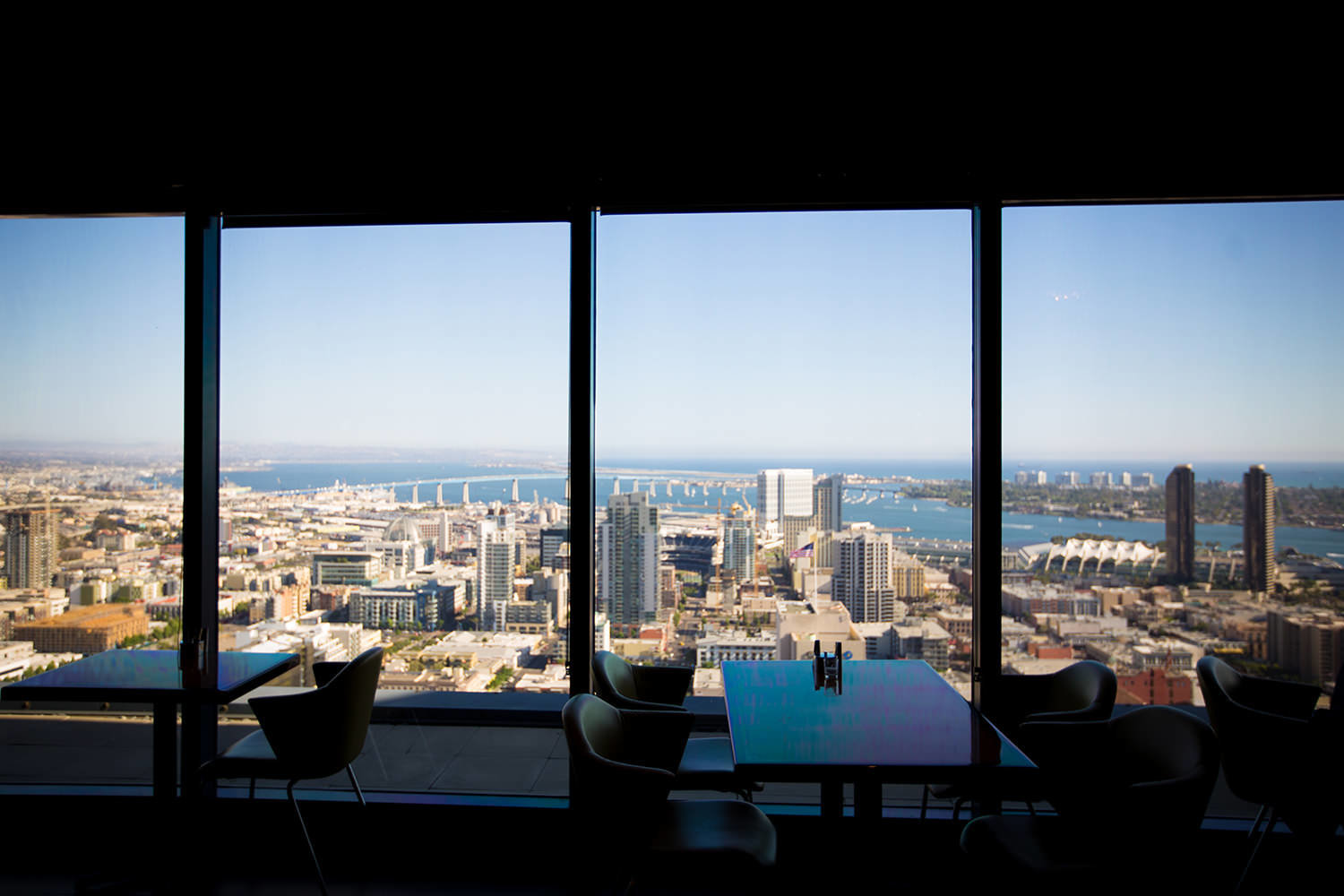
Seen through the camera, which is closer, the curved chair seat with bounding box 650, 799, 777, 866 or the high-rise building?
the curved chair seat with bounding box 650, 799, 777, 866

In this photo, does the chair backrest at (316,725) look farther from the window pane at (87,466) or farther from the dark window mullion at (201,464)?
the window pane at (87,466)

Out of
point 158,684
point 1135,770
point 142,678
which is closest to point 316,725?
point 158,684

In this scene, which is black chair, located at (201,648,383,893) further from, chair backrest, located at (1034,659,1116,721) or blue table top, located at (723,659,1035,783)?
chair backrest, located at (1034,659,1116,721)

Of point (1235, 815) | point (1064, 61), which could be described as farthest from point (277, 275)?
point (1235, 815)

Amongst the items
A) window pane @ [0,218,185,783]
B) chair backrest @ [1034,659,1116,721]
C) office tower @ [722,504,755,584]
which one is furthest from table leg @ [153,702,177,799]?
chair backrest @ [1034,659,1116,721]

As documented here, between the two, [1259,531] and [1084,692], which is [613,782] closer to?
[1084,692]

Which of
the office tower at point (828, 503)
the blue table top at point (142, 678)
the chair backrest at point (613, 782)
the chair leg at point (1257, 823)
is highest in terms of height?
the office tower at point (828, 503)

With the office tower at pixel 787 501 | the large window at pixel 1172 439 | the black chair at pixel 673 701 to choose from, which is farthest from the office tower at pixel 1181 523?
the black chair at pixel 673 701
